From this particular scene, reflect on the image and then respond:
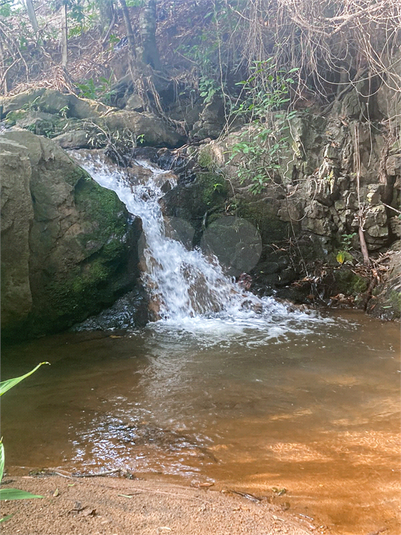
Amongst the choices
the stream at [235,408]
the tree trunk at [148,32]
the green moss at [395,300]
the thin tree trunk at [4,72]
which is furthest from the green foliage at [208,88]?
the green moss at [395,300]

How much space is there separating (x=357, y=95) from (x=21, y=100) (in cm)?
638

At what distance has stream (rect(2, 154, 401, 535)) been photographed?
205cm

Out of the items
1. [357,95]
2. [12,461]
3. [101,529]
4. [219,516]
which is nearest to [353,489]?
[219,516]

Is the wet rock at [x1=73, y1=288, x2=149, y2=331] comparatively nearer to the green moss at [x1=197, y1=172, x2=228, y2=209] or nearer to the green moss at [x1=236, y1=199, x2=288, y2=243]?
the green moss at [x1=197, y1=172, x2=228, y2=209]

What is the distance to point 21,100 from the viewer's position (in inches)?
330

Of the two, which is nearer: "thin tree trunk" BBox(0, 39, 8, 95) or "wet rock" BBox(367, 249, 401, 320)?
"wet rock" BBox(367, 249, 401, 320)

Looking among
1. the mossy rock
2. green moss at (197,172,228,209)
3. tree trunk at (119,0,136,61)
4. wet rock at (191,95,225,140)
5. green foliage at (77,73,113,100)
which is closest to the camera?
the mossy rock

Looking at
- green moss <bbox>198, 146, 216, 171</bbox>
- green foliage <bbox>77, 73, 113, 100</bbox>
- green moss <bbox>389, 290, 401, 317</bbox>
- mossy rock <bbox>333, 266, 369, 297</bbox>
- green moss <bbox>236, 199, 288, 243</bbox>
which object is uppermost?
green foliage <bbox>77, 73, 113, 100</bbox>

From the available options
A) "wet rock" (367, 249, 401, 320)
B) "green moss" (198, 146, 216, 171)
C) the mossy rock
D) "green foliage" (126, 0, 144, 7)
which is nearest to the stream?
"wet rock" (367, 249, 401, 320)

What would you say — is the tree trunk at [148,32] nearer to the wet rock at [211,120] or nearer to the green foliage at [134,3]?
the green foliage at [134,3]

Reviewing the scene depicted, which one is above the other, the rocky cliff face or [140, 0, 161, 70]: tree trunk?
[140, 0, 161, 70]: tree trunk

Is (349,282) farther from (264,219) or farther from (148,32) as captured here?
(148,32)

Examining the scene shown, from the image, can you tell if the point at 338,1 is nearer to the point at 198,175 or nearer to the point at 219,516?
the point at 198,175

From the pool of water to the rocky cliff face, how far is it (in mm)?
495
